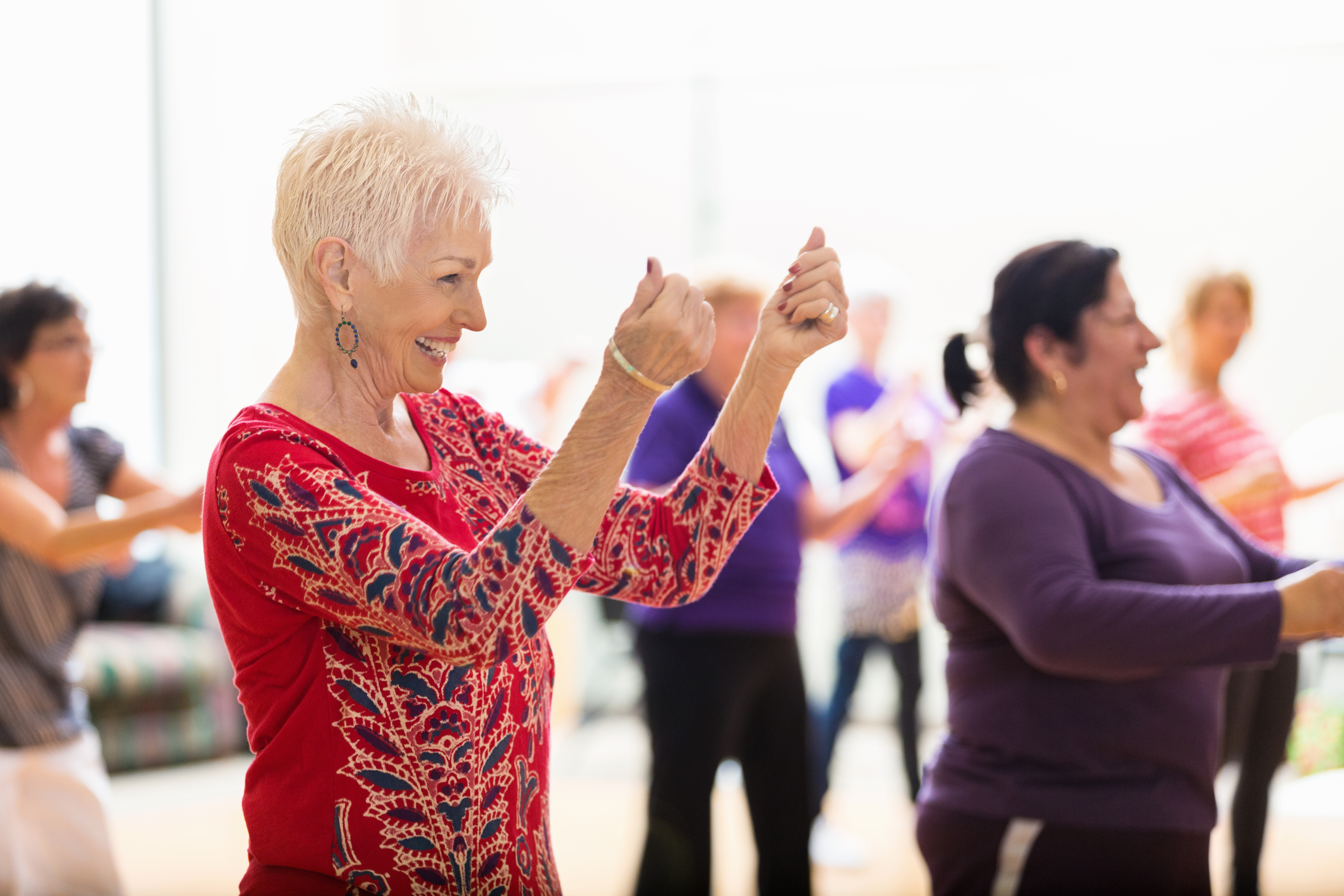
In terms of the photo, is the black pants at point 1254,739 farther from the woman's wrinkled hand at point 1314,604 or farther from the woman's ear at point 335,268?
the woman's ear at point 335,268

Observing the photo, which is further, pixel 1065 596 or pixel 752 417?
pixel 1065 596

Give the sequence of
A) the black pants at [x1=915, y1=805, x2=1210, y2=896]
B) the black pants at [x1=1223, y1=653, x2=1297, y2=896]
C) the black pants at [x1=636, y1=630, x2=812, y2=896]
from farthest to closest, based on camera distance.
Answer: the black pants at [x1=1223, y1=653, x2=1297, y2=896] → the black pants at [x1=636, y1=630, x2=812, y2=896] → the black pants at [x1=915, y1=805, x2=1210, y2=896]

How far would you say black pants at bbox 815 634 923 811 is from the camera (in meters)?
3.84

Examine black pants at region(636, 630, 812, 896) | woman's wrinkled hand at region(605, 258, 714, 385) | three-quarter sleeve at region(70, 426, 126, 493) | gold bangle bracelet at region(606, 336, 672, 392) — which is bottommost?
black pants at region(636, 630, 812, 896)

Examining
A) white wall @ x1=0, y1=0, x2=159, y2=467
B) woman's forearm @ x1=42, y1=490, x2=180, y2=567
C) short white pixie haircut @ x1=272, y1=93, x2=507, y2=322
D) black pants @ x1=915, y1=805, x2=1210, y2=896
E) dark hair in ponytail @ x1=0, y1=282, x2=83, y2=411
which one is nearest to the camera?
short white pixie haircut @ x1=272, y1=93, x2=507, y2=322

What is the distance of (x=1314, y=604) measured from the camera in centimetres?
138

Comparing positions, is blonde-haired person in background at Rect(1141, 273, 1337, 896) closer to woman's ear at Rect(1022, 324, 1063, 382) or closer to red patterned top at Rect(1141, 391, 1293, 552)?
red patterned top at Rect(1141, 391, 1293, 552)

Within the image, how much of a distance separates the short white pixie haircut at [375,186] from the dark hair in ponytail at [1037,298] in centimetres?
88

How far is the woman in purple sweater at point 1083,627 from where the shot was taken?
4.71 feet

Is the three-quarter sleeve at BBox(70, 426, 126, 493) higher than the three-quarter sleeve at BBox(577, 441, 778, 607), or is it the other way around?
the three-quarter sleeve at BBox(577, 441, 778, 607)

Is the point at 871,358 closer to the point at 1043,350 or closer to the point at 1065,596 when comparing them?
the point at 1043,350

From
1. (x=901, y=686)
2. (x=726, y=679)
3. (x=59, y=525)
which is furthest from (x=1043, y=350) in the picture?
(x=901, y=686)

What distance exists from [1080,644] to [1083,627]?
0.07 ft

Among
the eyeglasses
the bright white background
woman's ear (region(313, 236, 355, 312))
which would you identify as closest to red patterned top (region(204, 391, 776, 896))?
woman's ear (region(313, 236, 355, 312))
